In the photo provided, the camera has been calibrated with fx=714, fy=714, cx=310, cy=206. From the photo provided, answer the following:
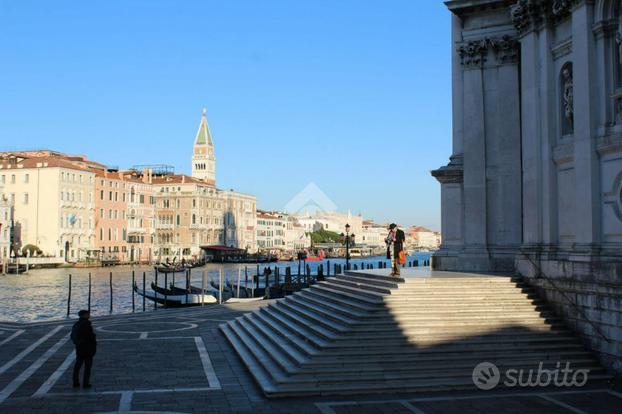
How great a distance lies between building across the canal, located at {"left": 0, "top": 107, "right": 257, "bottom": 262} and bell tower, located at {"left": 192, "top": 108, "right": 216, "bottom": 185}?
1215 inches

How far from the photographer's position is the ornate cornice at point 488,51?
20531 mm

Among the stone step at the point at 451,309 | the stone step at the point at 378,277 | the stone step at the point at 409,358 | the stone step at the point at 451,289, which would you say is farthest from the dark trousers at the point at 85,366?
the stone step at the point at 378,277

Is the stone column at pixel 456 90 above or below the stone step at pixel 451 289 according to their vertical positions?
above

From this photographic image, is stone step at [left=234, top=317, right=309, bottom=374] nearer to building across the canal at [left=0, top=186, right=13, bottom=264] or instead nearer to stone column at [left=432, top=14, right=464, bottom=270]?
stone column at [left=432, top=14, right=464, bottom=270]

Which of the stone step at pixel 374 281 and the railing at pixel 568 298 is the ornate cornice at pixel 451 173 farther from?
the railing at pixel 568 298

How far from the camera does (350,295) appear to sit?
16.6 meters

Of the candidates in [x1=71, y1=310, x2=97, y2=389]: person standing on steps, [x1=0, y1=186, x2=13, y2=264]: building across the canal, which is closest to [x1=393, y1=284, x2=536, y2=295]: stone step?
[x1=71, y1=310, x2=97, y2=389]: person standing on steps

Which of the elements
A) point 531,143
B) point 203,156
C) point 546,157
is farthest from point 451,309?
point 203,156

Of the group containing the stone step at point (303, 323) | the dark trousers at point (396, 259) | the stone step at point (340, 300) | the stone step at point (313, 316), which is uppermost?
the dark trousers at point (396, 259)

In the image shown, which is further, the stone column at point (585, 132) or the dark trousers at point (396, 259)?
the dark trousers at point (396, 259)

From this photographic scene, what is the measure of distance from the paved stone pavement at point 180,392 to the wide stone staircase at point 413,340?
0.47 metres

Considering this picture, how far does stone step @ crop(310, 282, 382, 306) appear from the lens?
49.9 feet

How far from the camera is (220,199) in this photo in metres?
129

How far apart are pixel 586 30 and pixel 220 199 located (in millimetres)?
116449
